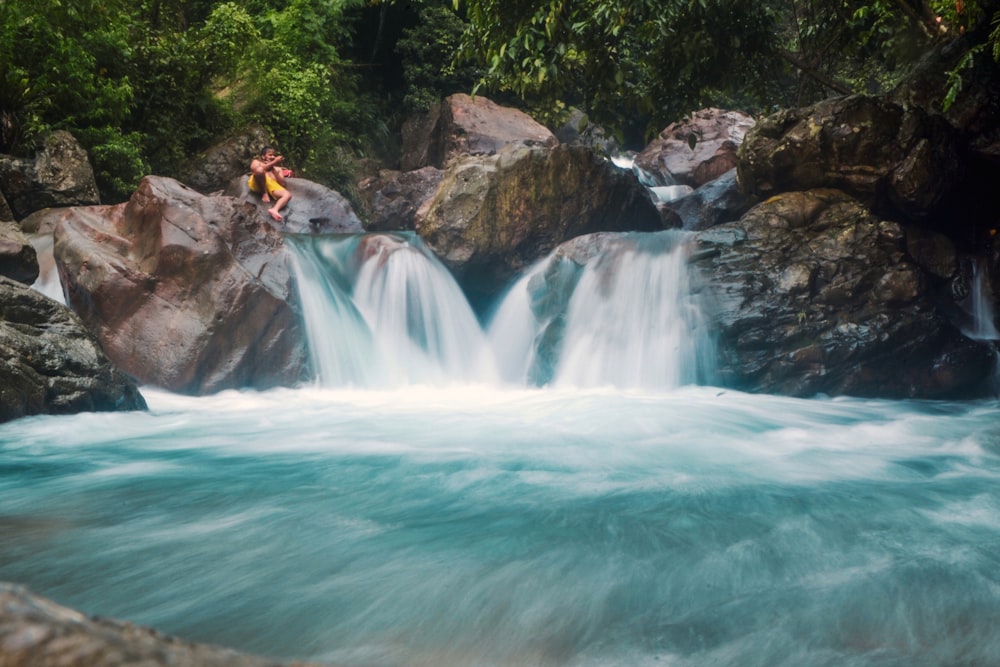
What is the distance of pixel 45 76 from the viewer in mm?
11117

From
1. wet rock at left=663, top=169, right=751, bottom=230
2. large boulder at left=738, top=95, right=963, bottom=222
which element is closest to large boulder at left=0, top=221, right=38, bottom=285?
large boulder at left=738, top=95, right=963, bottom=222

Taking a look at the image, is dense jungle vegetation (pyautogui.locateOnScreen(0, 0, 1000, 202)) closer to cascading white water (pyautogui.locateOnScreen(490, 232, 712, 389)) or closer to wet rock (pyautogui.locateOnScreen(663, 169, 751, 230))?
wet rock (pyautogui.locateOnScreen(663, 169, 751, 230))

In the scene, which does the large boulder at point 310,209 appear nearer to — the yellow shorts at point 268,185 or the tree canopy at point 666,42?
the yellow shorts at point 268,185

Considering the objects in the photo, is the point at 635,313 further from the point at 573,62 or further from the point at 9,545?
the point at 9,545

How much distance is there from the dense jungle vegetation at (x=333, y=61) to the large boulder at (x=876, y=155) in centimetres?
98

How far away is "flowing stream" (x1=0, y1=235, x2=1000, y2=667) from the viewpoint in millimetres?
2521

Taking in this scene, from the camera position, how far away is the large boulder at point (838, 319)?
306 inches

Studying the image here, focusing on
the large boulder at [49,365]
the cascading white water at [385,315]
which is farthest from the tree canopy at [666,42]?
the large boulder at [49,365]

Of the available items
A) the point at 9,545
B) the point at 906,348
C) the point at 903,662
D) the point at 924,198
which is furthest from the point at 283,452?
the point at 924,198

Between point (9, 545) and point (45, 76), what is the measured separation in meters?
10.1

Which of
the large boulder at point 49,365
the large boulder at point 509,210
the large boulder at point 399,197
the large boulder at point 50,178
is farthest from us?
the large boulder at point 399,197

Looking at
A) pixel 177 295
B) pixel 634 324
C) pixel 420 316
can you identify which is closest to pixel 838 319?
pixel 634 324

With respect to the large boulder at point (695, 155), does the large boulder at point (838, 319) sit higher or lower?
lower

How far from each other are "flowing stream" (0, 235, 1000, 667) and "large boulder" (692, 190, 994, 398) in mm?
359
